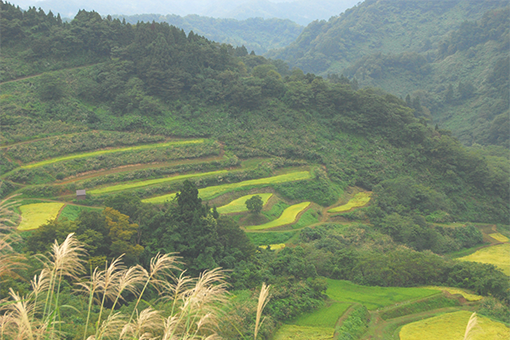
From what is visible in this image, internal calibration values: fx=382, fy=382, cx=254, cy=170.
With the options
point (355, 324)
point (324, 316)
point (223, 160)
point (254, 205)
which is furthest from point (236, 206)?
point (355, 324)

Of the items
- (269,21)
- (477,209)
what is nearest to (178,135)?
(477,209)

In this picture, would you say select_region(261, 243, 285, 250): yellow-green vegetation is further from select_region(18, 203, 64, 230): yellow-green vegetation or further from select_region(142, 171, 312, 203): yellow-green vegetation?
select_region(18, 203, 64, 230): yellow-green vegetation

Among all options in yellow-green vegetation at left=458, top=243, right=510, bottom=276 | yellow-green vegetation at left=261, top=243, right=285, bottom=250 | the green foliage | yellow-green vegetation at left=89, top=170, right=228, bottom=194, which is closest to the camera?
the green foliage

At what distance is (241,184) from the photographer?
98.4 feet

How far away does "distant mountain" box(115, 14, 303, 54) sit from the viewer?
13125 centimetres

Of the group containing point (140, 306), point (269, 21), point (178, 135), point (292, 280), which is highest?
point (269, 21)

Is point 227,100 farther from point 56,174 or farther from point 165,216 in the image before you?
point 165,216

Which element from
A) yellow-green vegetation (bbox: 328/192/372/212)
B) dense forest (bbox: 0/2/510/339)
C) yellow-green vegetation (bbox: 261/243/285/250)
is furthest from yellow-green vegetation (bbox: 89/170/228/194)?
yellow-green vegetation (bbox: 328/192/372/212)

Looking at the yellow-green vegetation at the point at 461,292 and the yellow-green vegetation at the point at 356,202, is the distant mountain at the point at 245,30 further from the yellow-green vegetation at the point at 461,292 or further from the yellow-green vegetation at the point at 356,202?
the yellow-green vegetation at the point at 461,292

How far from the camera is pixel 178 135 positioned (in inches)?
1357

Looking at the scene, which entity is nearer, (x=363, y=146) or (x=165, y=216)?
(x=165, y=216)

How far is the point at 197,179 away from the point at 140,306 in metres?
18.3

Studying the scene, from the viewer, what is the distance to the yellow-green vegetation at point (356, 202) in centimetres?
2994

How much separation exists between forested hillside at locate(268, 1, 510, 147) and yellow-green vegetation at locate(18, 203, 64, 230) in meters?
52.8
